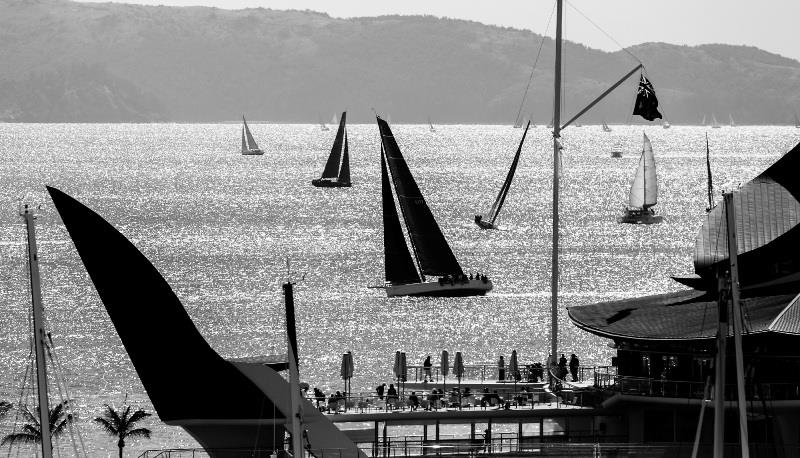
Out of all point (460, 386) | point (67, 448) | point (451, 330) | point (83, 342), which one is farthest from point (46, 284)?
point (460, 386)

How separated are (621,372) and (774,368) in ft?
18.0

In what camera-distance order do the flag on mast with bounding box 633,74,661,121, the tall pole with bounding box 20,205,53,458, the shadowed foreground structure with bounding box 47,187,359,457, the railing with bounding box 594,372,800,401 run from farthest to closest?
the flag on mast with bounding box 633,74,661,121 → the railing with bounding box 594,372,800,401 → the shadowed foreground structure with bounding box 47,187,359,457 → the tall pole with bounding box 20,205,53,458

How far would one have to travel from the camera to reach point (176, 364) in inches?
1962

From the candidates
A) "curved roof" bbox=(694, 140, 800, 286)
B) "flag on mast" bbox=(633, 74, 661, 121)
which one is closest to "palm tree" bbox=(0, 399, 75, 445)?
"curved roof" bbox=(694, 140, 800, 286)

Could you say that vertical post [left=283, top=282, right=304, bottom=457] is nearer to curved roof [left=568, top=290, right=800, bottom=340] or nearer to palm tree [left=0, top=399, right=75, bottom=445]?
palm tree [left=0, top=399, right=75, bottom=445]

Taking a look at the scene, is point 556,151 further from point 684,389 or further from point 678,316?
point 684,389

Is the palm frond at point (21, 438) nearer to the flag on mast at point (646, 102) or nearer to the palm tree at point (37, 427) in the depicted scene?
the palm tree at point (37, 427)

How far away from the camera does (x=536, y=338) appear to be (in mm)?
122312

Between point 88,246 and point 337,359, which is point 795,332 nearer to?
point 88,246

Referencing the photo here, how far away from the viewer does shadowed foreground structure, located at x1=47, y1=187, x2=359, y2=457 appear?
49.3m

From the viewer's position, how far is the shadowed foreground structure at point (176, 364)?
49.3m

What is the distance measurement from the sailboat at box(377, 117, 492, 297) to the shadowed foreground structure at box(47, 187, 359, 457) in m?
47.3

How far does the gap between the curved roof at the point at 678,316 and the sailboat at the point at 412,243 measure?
40.4m

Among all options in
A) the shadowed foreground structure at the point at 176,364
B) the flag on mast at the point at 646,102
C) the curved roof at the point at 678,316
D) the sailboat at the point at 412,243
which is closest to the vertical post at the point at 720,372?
the curved roof at the point at 678,316
